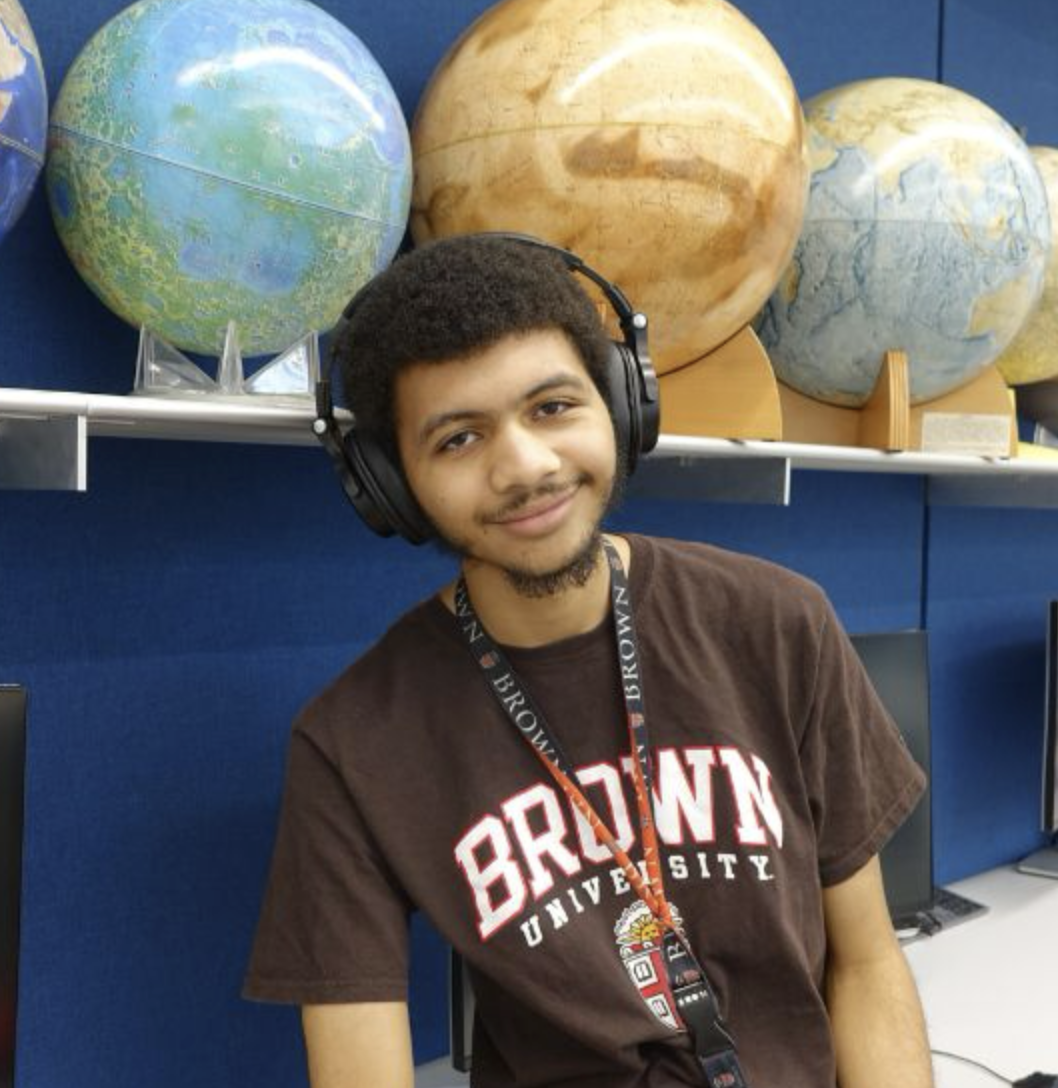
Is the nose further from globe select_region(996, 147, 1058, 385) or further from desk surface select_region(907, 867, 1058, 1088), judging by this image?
globe select_region(996, 147, 1058, 385)

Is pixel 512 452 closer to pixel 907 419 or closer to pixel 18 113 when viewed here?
pixel 18 113

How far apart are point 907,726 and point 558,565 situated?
97 cm

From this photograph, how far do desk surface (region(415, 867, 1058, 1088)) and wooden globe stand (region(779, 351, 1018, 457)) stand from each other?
735 mm

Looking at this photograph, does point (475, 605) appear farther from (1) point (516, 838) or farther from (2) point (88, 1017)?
(2) point (88, 1017)

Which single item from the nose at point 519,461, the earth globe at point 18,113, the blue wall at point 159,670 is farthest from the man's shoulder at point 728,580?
the earth globe at point 18,113

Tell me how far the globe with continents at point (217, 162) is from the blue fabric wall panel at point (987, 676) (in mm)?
1439

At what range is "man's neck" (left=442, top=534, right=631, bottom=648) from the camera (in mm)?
1206

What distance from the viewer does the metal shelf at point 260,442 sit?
0.99 metres

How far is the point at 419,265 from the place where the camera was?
1098 mm

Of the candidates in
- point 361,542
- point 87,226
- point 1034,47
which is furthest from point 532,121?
point 1034,47

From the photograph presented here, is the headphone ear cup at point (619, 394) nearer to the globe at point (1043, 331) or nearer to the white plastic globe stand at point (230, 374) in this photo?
the white plastic globe stand at point (230, 374)

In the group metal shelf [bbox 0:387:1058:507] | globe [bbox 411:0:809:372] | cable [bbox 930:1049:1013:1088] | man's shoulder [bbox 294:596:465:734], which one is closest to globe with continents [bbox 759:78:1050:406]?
metal shelf [bbox 0:387:1058:507]

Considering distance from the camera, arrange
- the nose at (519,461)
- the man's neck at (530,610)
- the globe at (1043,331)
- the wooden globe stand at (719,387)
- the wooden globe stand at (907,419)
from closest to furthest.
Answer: the nose at (519,461)
the man's neck at (530,610)
the wooden globe stand at (719,387)
the wooden globe stand at (907,419)
the globe at (1043,331)

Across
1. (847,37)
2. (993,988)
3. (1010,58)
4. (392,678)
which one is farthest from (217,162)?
(1010,58)
